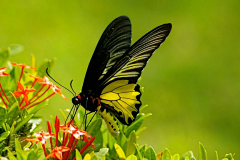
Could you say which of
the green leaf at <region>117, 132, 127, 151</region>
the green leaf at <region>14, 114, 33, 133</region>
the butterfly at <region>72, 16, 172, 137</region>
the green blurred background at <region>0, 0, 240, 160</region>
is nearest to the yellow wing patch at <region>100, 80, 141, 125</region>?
the butterfly at <region>72, 16, 172, 137</region>

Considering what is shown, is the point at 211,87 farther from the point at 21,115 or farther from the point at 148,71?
the point at 21,115

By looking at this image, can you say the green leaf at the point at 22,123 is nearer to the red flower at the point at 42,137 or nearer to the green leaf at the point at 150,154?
the red flower at the point at 42,137

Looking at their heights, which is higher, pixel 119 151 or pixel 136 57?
pixel 136 57

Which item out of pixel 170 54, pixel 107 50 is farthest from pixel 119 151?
pixel 170 54

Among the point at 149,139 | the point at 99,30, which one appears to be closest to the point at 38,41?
the point at 99,30

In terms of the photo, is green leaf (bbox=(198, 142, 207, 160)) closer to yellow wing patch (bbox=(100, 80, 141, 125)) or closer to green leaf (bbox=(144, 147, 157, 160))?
green leaf (bbox=(144, 147, 157, 160))

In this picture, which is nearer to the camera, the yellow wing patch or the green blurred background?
the yellow wing patch

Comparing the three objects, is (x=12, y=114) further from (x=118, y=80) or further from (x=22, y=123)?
(x=118, y=80)
